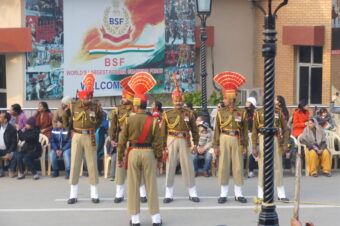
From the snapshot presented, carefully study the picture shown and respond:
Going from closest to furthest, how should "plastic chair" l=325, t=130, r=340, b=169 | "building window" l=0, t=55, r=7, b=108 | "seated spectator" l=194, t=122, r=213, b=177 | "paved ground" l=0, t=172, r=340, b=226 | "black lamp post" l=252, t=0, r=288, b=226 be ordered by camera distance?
"black lamp post" l=252, t=0, r=288, b=226
"paved ground" l=0, t=172, r=340, b=226
"seated spectator" l=194, t=122, r=213, b=177
"plastic chair" l=325, t=130, r=340, b=169
"building window" l=0, t=55, r=7, b=108

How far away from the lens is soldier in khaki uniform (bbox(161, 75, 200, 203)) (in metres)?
14.8

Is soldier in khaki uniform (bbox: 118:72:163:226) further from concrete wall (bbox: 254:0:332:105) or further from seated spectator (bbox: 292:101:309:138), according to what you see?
concrete wall (bbox: 254:0:332:105)

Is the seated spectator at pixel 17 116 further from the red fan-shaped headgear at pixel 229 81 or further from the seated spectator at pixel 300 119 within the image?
the seated spectator at pixel 300 119

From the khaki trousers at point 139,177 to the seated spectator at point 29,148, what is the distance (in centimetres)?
472

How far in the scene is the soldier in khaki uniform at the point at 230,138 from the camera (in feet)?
48.8

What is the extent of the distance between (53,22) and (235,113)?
9.70 m

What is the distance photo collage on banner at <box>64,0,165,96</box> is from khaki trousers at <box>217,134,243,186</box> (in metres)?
9.34

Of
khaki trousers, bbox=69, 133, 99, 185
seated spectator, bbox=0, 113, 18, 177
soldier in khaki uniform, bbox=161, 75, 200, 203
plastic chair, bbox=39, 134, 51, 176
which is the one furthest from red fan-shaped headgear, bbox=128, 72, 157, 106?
plastic chair, bbox=39, 134, 51, 176

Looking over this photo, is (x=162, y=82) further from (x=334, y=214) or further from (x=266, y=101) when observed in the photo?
(x=266, y=101)

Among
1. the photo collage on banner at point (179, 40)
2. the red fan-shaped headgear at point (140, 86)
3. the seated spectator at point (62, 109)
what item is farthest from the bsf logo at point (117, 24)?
the red fan-shaped headgear at point (140, 86)

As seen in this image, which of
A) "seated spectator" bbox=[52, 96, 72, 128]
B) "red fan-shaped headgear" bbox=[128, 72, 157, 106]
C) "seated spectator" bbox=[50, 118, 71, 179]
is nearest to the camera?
"red fan-shaped headgear" bbox=[128, 72, 157, 106]

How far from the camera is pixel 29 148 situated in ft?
57.0

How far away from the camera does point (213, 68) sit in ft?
86.8

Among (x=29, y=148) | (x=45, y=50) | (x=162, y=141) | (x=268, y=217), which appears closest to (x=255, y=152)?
(x=162, y=141)
